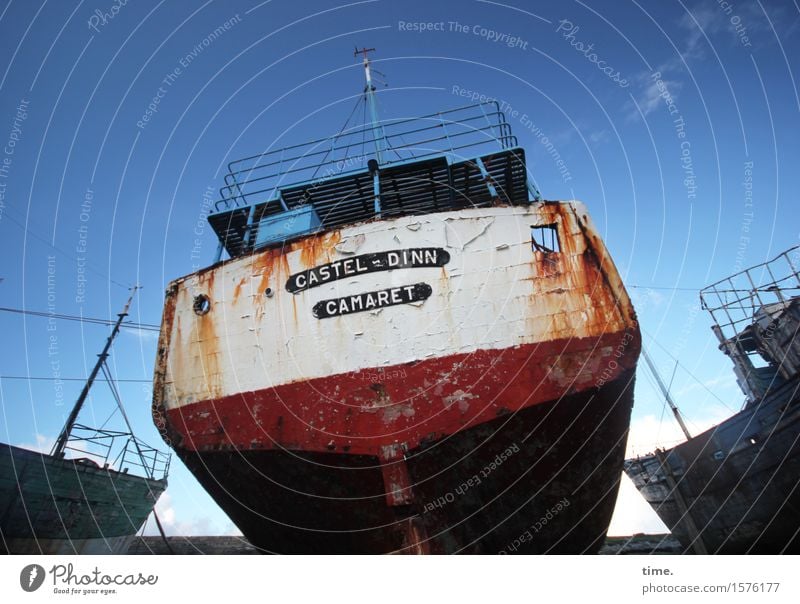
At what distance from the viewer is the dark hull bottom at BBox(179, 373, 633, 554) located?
3967 millimetres

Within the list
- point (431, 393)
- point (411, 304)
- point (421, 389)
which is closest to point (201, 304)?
point (411, 304)

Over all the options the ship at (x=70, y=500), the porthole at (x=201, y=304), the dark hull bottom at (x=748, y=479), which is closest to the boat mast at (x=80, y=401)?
the ship at (x=70, y=500)

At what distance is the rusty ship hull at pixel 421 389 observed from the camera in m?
4.01

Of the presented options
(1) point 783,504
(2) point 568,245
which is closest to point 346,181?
(2) point 568,245

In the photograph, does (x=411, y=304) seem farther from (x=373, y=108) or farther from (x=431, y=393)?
(x=373, y=108)

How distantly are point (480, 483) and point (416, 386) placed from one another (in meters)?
1.17

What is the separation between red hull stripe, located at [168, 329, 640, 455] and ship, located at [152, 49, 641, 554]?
0.05 ft

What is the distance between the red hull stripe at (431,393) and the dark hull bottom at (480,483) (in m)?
0.11

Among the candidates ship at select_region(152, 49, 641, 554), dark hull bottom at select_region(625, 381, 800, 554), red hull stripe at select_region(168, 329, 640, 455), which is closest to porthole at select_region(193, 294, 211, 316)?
ship at select_region(152, 49, 641, 554)

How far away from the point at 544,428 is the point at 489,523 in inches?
Result: 46.2

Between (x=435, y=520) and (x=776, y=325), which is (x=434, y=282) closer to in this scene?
(x=435, y=520)

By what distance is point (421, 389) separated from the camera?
4.16 m
